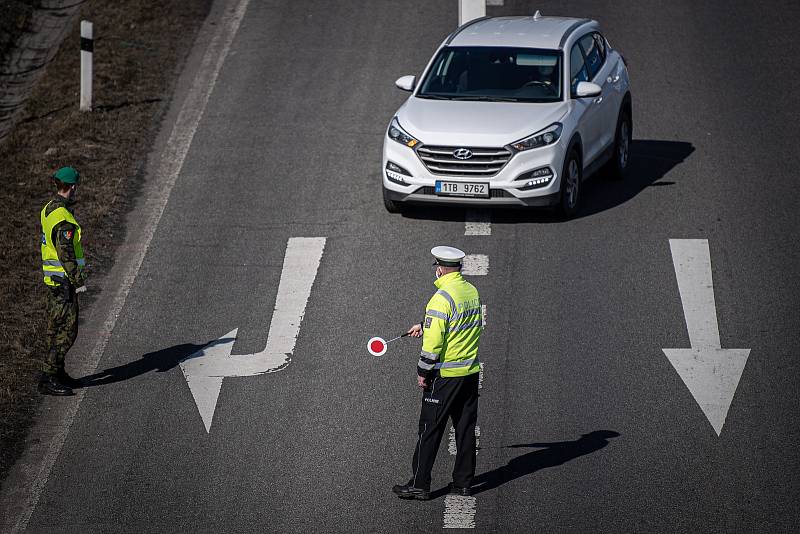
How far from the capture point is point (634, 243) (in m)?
14.9

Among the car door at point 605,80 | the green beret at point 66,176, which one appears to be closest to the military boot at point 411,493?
the green beret at point 66,176

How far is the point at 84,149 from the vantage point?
17609 millimetres

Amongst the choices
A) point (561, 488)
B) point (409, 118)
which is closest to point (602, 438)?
point (561, 488)

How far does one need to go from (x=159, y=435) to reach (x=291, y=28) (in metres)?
11.9

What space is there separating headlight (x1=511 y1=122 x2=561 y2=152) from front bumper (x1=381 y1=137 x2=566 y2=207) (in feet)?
0.19

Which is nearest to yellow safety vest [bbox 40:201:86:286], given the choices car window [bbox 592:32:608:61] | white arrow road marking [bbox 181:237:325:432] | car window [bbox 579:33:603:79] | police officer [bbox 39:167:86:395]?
police officer [bbox 39:167:86:395]

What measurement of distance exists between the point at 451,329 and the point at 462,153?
17.7 ft

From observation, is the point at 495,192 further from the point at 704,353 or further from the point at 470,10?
the point at 470,10

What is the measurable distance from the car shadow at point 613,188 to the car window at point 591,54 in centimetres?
144

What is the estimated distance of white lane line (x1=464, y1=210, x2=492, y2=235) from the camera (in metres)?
15.4

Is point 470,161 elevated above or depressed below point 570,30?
below

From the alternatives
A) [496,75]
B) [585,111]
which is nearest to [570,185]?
[585,111]

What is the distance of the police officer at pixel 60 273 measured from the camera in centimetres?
1198

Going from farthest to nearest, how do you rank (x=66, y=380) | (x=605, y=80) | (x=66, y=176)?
(x=605, y=80) < (x=66, y=380) < (x=66, y=176)
